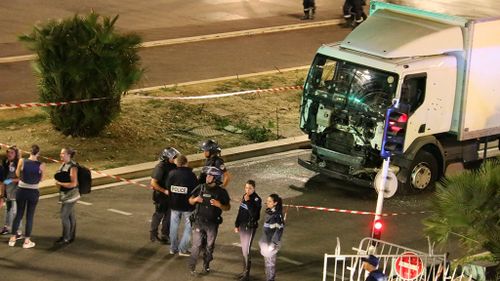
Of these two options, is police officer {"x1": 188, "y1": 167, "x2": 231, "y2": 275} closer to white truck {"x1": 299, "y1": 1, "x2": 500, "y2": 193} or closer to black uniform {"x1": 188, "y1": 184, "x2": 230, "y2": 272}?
black uniform {"x1": 188, "y1": 184, "x2": 230, "y2": 272}

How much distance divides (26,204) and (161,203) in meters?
1.96

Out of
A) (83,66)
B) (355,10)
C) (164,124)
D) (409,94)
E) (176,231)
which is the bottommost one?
(164,124)

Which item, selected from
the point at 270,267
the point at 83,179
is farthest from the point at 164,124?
the point at 270,267

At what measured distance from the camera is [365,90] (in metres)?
19.8

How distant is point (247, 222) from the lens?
15.6 metres

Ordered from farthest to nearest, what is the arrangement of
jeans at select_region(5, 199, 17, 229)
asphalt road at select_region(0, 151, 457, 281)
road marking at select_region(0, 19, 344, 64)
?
road marking at select_region(0, 19, 344, 64)
jeans at select_region(5, 199, 17, 229)
asphalt road at select_region(0, 151, 457, 281)

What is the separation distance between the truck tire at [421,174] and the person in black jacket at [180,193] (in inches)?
208

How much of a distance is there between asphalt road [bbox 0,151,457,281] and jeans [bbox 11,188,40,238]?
0.35 m

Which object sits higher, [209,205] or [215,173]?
[215,173]

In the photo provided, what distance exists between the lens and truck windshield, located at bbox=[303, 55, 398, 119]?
19.6 m

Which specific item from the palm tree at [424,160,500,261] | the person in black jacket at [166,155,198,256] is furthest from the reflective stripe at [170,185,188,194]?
the palm tree at [424,160,500,261]

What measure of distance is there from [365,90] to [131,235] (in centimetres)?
509

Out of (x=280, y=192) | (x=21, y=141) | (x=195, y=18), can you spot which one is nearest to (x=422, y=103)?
(x=280, y=192)

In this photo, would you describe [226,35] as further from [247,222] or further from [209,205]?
[247,222]
